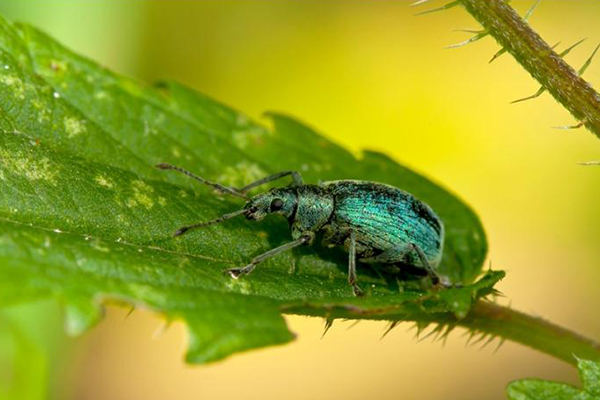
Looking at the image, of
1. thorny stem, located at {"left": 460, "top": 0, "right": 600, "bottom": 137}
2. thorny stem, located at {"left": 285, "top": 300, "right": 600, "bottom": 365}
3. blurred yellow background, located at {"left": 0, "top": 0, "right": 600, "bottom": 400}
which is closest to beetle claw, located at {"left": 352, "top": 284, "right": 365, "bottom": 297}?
thorny stem, located at {"left": 285, "top": 300, "right": 600, "bottom": 365}

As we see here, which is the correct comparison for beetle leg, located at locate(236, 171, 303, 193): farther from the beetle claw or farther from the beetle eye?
the beetle claw

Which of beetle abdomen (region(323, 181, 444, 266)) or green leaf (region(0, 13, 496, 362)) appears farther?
beetle abdomen (region(323, 181, 444, 266))

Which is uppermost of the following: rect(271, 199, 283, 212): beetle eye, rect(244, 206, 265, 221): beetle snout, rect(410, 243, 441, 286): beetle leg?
rect(271, 199, 283, 212): beetle eye

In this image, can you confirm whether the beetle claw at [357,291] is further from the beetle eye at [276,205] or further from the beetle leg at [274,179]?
the beetle leg at [274,179]

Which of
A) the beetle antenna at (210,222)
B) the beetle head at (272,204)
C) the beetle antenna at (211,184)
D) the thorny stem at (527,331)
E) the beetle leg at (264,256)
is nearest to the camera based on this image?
the beetle leg at (264,256)

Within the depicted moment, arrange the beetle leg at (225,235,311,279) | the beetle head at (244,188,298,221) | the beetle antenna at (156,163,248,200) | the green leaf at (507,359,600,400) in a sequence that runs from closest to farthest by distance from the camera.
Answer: the green leaf at (507,359,600,400), the beetle leg at (225,235,311,279), the beetle antenna at (156,163,248,200), the beetle head at (244,188,298,221)

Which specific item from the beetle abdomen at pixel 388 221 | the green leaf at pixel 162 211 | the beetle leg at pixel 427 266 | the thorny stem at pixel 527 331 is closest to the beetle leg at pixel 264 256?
the green leaf at pixel 162 211

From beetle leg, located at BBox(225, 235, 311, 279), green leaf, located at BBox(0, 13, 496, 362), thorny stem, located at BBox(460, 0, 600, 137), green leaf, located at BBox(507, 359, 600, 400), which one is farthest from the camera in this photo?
Answer: beetle leg, located at BBox(225, 235, 311, 279)
